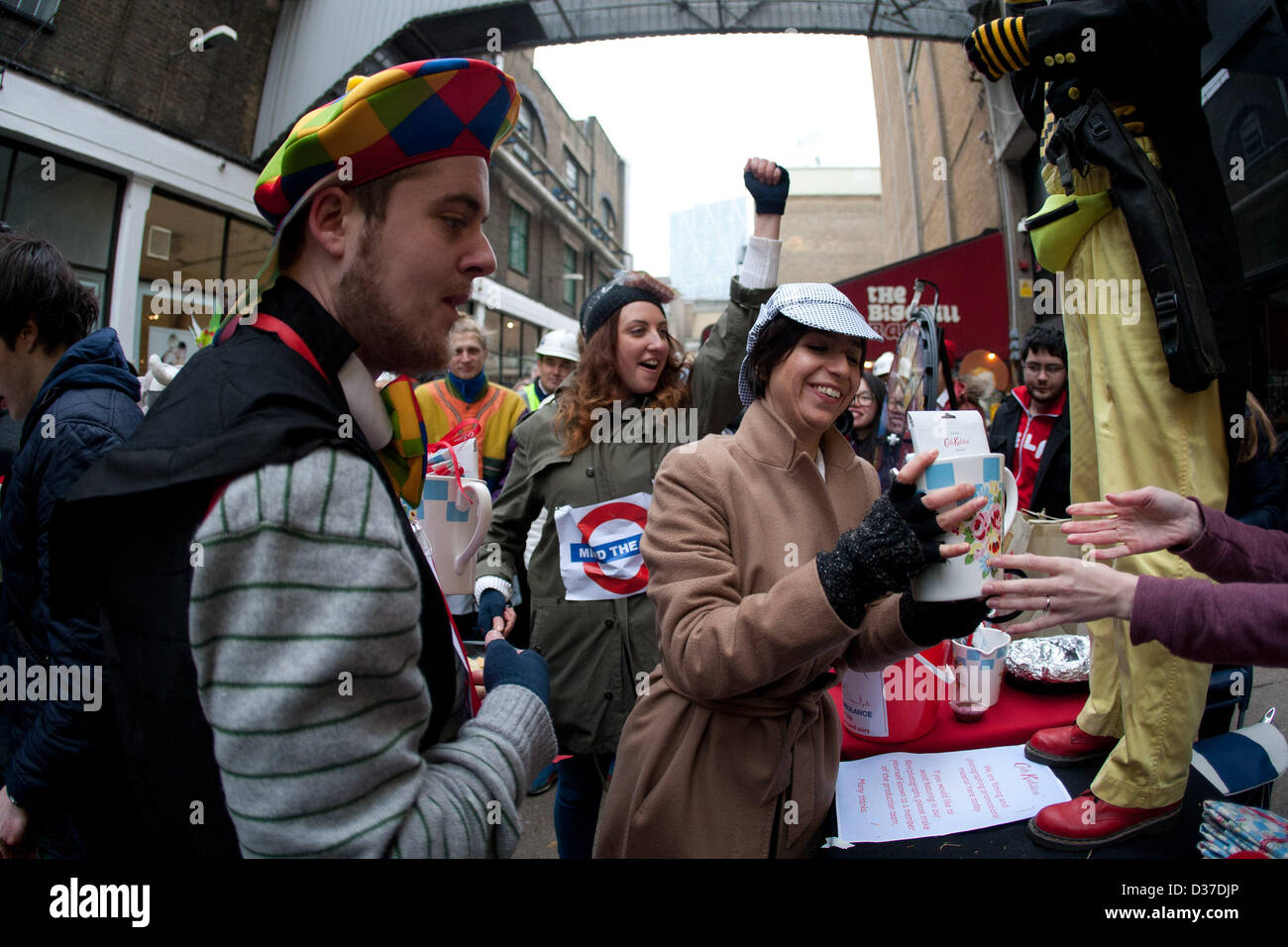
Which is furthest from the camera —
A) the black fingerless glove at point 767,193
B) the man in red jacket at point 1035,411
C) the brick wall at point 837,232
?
the brick wall at point 837,232

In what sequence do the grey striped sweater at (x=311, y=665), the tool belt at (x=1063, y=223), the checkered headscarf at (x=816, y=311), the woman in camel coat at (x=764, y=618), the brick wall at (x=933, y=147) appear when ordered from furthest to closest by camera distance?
the brick wall at (x=933, y=147), the tool belt at (x=1063, y=223), the checkered headscarf at (x=816, y=311), the woman in camel coat at (x=764, y=618), the grey striped sweater at (x=311, y=665)

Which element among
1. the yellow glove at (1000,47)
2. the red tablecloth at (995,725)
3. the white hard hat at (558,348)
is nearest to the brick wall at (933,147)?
the white hard hat at (558,348)

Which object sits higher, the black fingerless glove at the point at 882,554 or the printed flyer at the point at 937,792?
the black fingerless glove at the point at 882,554

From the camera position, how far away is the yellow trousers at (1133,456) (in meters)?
1.71

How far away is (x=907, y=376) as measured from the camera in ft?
12.1

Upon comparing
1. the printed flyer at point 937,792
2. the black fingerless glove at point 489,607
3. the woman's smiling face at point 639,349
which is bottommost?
the printed flyer at point 937,792

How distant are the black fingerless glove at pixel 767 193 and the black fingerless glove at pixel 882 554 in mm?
1395

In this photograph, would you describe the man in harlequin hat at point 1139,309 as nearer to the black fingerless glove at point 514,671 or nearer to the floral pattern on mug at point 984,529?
the floral pattern on mug at point 984,529

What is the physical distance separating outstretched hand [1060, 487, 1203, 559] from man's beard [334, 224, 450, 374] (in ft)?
4.58

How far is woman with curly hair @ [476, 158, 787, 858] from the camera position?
7.63 ft

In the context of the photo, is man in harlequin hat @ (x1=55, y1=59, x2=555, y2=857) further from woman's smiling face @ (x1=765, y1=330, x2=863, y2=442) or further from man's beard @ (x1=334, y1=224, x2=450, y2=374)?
woman's smiling face @ (x1=765, y1=330, x2=863, y2=442)

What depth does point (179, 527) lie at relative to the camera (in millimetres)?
818
